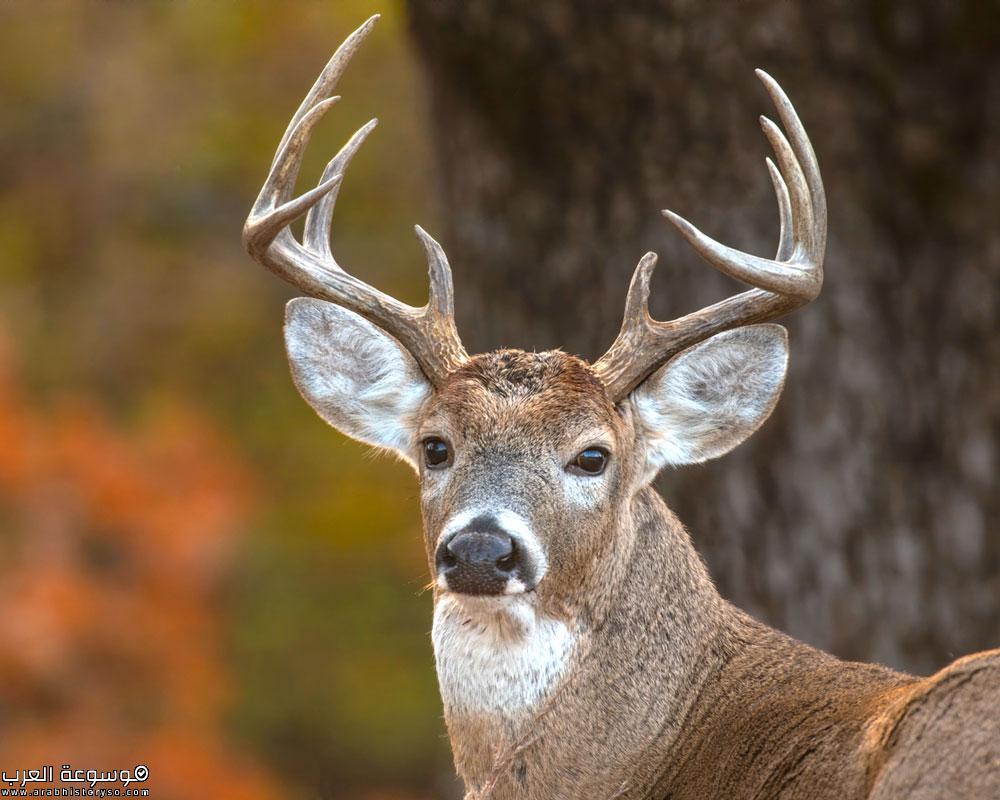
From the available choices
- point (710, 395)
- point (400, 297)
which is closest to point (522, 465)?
point (710, 395)

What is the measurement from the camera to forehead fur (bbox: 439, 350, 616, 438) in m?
5.52

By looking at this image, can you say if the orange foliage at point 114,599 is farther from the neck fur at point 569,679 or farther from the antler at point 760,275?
the antler at point 760,275

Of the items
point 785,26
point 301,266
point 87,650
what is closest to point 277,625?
point 87,650

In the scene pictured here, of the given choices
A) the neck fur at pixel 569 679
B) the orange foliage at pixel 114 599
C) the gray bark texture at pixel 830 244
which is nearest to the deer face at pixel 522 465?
the neck fur at pixel 569 679

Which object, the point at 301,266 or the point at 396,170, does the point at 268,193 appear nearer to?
the point at 301,266

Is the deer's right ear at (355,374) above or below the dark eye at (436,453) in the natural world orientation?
above

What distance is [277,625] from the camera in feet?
55.4

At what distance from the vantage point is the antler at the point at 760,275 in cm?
545

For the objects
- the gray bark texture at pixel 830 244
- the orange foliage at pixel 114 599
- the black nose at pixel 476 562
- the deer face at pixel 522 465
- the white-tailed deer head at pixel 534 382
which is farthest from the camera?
the orange foliage at pixel 114 599

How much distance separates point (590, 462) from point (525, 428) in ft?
0.75

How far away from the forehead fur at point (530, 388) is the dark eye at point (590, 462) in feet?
0.35

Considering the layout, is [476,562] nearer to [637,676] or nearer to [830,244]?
[637,676]

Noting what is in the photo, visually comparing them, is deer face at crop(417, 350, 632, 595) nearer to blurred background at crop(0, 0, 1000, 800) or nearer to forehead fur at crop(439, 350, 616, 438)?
forehead fur at crop(439, 350, 616, 438)

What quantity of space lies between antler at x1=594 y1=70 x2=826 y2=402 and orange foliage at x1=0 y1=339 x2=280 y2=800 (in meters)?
8.49
